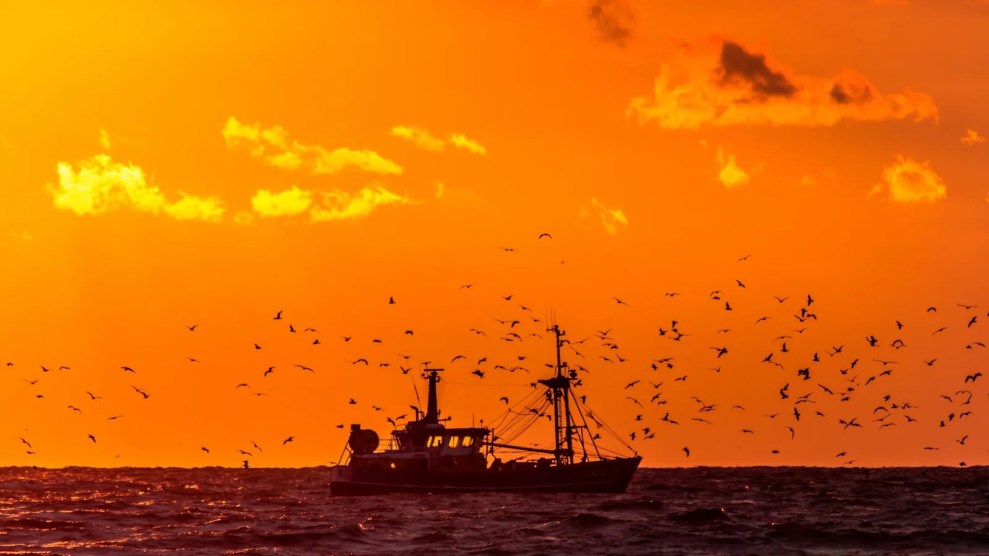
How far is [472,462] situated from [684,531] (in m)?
34.3

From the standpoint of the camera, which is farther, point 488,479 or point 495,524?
point 488,479

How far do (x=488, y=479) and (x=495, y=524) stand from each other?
27.2m

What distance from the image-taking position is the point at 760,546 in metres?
73.3

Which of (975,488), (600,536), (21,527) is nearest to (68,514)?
(21,527)

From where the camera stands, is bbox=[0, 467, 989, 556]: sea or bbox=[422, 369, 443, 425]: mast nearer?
bbox=[0, 467, 989, 556]: sea

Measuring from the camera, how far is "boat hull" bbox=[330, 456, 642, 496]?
11169cm

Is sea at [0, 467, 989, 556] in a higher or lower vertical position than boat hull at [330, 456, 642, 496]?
lower

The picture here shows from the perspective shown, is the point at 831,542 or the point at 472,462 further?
the point at 472,462

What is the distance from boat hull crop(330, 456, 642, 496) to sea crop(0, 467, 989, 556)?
100 cm

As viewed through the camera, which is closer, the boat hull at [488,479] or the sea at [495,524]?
the sea at [495,524]

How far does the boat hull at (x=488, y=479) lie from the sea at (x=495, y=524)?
1.00 meters

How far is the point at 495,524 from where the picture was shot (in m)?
85.6

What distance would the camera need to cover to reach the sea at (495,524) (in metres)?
71.8

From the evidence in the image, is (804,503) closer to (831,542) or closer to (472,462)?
(472,462)
